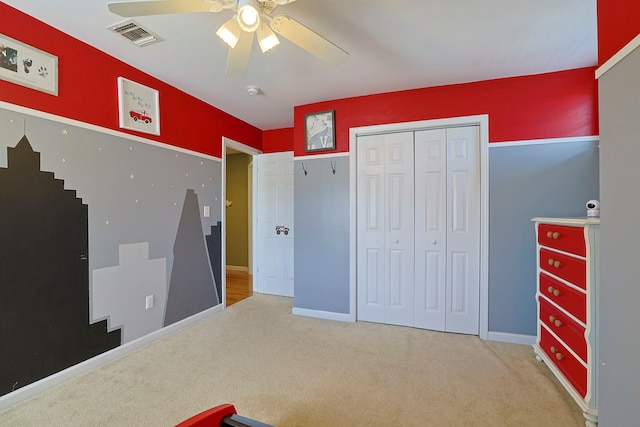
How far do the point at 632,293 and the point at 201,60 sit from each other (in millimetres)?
2968

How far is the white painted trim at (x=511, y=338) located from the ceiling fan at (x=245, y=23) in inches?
107

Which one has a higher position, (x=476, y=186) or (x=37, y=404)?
(x=476, y=186)

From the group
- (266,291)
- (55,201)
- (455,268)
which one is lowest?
(266,291)

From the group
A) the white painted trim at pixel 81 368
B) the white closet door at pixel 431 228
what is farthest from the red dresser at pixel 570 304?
the white painted trim at pixel 81 368

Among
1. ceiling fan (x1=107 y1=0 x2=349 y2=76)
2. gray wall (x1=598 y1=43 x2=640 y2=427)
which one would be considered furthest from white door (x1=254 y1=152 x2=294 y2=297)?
gray wall (x1=598 y1=43 x2=640 y2=427)

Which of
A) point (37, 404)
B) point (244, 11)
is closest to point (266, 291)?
point (37, 404)

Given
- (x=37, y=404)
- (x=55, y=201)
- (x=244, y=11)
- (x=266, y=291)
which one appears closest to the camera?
(x=244, y=11)

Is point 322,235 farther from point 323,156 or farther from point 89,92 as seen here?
point 89,92

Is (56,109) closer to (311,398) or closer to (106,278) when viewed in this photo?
(106,278)

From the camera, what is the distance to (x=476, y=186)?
261 centimetres

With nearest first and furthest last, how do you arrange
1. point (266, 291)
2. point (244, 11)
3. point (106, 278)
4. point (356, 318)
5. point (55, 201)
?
1. point (244, 11)
2. point (55, 201)
3. point (106, 278)
4. point (356, 318)
5. point (266, 291)

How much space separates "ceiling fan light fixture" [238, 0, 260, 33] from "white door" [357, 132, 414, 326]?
1875 mm

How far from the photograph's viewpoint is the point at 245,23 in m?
1.30

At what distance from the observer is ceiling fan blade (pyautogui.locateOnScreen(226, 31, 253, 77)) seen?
144cm
